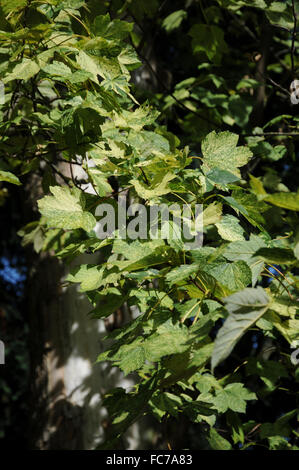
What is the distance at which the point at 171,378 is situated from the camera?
738 millimetres

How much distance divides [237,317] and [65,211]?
447mm

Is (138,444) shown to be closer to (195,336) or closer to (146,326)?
(146,326)

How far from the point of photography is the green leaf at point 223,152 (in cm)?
95

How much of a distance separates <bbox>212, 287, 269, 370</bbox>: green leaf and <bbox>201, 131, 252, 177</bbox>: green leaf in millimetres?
386

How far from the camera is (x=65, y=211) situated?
900 millimetres

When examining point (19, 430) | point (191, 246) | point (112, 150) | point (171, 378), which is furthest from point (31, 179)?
point (19, 430)

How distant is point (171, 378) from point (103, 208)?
450 millimetres

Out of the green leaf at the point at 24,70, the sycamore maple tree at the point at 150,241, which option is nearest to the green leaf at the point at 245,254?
the sycamore maple tree at the point at 150,241

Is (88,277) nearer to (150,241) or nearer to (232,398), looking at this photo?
(150,241)

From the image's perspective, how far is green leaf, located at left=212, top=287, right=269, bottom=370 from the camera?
59 cm

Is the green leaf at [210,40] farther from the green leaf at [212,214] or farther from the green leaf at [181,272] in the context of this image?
the green leaf at [181,272]

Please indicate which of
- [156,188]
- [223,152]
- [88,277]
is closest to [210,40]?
[223,152]

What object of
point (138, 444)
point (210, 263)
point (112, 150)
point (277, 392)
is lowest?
point (277, 392)

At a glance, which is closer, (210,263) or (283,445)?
(210,263)
